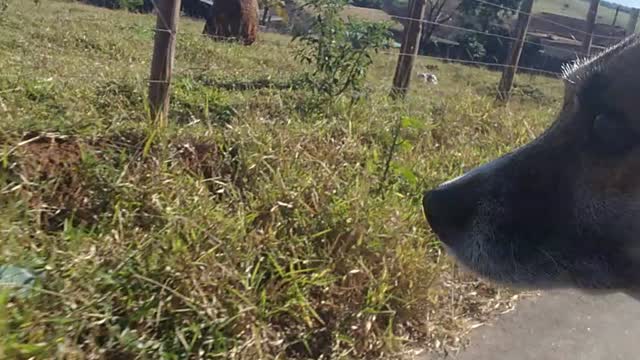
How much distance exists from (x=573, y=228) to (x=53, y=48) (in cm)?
696

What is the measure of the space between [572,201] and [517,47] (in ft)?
21.2

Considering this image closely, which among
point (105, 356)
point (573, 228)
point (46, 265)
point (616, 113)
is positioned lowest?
point (105, 356)

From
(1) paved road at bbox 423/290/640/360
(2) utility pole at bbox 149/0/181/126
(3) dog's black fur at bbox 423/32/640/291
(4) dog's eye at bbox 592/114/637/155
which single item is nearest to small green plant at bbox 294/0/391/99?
(2) utility pole at bbox 149/0/181/126

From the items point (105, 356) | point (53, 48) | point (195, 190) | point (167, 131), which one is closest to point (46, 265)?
point (105, 356)

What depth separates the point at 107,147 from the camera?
329 cm

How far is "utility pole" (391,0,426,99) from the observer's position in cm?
641

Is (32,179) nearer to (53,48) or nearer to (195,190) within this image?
(195,190)

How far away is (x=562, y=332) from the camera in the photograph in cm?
340

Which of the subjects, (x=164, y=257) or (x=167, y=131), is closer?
(x=164, y=257)

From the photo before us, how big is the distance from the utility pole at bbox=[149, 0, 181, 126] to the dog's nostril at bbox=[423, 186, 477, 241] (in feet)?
7.16

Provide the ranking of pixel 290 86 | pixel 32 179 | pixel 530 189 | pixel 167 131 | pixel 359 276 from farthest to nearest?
pixel 290 86 → pixel 167 131 → pixel 359 276 → pixel 32 179 → pixel 530 189

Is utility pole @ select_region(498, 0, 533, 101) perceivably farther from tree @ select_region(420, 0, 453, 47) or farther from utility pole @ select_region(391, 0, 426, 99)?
tree @ select_region(420, 0, 453, 47)

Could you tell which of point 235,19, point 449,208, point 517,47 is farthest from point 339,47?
point 235,19

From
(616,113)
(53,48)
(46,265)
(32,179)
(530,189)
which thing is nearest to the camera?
(616,113)
